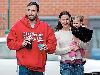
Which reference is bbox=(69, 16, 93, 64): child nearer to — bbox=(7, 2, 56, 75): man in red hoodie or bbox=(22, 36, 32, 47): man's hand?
bbox=(7, 2, 56, 75): man in red hoodie

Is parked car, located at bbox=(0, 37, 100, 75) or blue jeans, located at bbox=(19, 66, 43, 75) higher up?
blue jeans, located at bbox=(19, 66, 43, 75)

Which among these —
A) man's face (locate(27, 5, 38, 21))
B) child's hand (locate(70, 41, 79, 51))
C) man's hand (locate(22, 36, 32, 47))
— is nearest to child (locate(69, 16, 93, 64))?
child's hand (locate(70, 41, 79, 51))

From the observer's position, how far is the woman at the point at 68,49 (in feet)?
27.6

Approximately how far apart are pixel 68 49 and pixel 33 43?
35.2 inches

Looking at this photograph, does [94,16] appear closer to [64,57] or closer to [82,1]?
[82,1]

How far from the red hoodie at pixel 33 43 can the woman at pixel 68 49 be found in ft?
2.05

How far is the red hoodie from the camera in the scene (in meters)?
7.67

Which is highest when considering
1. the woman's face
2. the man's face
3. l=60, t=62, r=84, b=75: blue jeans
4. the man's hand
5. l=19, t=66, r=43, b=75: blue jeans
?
the man's face

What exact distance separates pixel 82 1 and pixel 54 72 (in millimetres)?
5604

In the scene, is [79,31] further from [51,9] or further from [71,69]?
[51,9]

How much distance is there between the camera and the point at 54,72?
11.7 m

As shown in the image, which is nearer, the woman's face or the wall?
the woman's face

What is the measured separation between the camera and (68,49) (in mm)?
8391

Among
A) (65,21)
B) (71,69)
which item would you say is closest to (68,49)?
(71,69)
